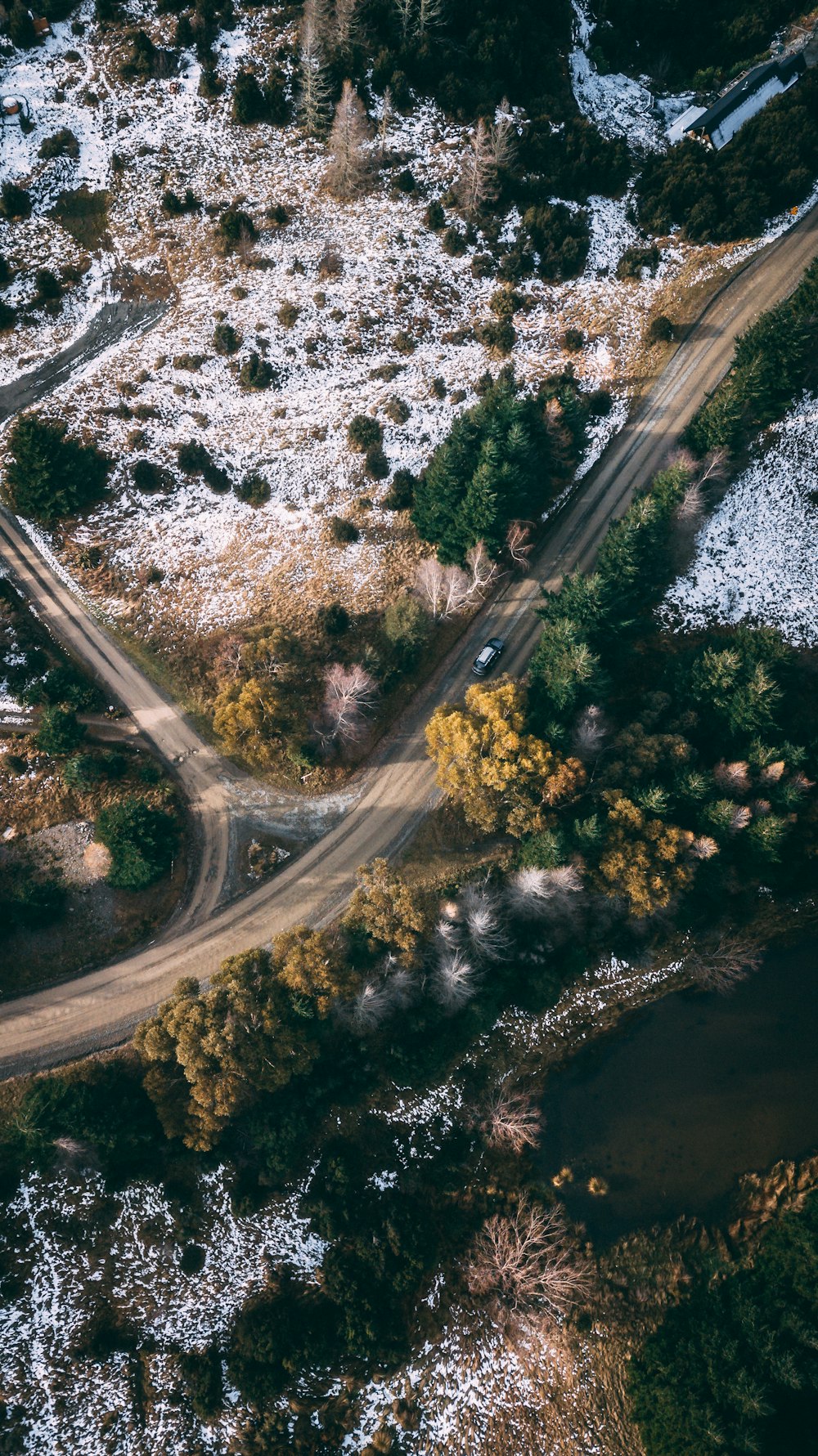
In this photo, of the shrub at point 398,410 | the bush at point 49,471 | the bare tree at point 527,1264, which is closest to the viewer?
the bare tree at point 527,1264

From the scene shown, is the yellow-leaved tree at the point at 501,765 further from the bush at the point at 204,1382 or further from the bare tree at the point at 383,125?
the bare tree at the point at 383,125

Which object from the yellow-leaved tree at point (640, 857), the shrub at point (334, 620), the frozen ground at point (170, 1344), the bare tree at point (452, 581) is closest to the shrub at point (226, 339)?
the shrub at point (334, 620)

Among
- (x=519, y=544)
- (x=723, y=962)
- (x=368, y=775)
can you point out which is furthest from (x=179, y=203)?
(x=723, y=962)

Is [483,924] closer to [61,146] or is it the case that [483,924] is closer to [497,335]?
[497,335]

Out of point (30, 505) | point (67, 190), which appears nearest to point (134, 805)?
point (30, 505)

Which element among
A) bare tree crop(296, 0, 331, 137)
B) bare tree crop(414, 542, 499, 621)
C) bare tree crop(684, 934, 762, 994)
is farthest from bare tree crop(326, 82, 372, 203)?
bare tree crop(684, 934, 762, 994)

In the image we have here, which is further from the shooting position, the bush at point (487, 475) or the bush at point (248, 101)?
the bush at point (248, 101)

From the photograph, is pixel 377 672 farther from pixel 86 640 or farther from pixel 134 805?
pixel 86 640
